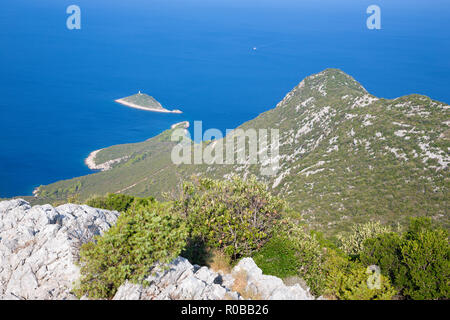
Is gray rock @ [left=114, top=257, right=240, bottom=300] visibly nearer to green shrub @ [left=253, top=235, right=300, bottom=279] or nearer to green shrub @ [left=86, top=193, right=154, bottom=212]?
green shrub @ [left=253, top=235, right=300, bottom=279]

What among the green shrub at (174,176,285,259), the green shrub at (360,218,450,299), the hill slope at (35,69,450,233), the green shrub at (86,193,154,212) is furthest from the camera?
the hill slope at (35,69,450,233)

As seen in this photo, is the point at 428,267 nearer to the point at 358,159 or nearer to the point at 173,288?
the point at 173,288

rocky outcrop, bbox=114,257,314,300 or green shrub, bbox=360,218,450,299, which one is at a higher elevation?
rocky outcrop, bbox=114,257,314,300

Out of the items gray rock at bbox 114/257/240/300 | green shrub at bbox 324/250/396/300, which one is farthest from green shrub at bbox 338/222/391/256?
gray rock at bbox 114/257/240/300

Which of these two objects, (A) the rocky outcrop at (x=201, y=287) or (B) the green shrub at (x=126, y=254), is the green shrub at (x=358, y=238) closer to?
(A) the rocky outcrop at (x=201, y=287)

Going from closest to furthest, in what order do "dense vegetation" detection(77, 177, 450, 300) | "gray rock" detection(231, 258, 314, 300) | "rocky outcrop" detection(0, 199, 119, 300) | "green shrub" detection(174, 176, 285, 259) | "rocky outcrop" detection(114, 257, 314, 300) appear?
"rocky outcrop" detection(114, 257, 314, 300), "dense vegetation" detection(77, 177, 450, 300), "gray rock" detection(231, 258, 314, 300), "rocky outcrop" detection(0, 199, 119, 300), "green shrub" detection(174, 176, 285, 259)

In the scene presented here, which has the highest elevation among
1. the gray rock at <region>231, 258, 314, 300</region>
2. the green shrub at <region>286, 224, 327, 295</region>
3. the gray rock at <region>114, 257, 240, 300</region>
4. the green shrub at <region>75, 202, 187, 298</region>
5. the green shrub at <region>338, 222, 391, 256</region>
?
the green shrub at <region>75, 202, 187, 298</region>

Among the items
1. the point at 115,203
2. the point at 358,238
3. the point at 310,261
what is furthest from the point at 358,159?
the point at 115,203

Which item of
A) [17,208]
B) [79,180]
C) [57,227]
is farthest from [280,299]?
[79,180]
